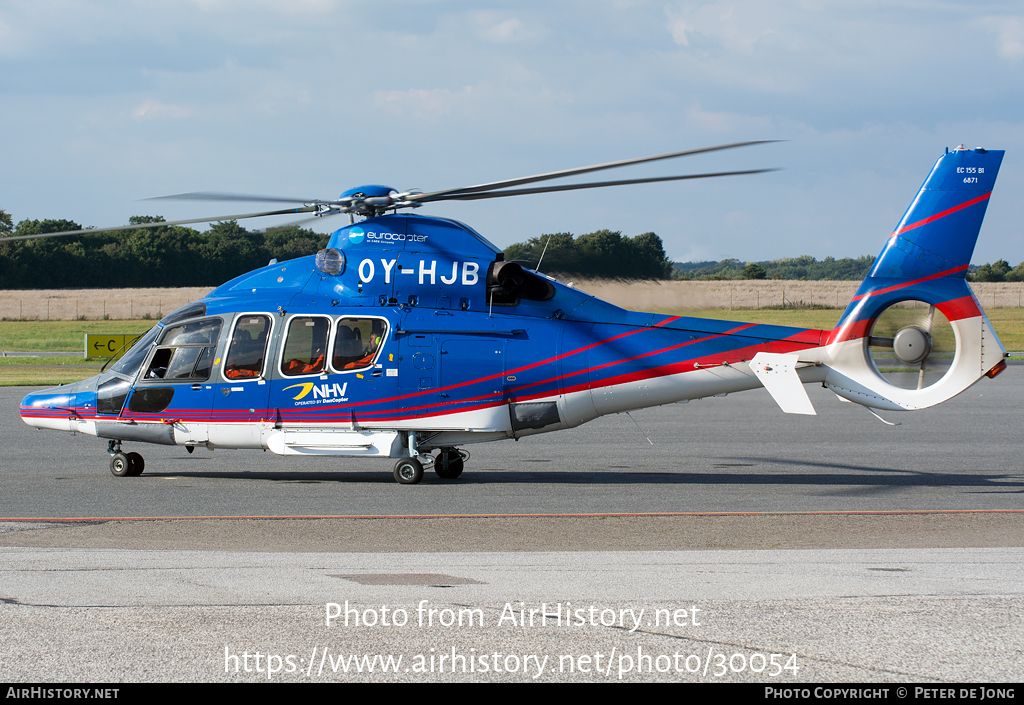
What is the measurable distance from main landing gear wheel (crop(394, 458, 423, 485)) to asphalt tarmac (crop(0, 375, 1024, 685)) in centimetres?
18

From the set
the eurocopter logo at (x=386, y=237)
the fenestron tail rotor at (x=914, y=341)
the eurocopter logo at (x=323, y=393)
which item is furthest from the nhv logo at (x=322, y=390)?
the fenestron tail rotor at (x=914, y=341)

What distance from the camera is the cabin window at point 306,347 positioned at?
13.2 meters

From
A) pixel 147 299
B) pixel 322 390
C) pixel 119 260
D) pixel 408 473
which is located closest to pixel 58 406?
pixel 322 390

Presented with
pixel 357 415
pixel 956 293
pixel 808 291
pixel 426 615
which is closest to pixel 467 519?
pixel 357 415

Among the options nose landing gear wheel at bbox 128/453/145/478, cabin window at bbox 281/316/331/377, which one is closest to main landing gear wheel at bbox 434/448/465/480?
cabin window at bbox 281/316/331/377

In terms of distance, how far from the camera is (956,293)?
12.2 m

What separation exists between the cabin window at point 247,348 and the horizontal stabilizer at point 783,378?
6.77 m

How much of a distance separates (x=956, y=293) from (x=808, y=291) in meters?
34.4

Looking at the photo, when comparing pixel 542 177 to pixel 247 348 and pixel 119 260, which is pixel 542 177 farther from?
pixel 119 260

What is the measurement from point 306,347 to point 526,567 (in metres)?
6.57

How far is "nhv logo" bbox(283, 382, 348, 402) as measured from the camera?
518 inches

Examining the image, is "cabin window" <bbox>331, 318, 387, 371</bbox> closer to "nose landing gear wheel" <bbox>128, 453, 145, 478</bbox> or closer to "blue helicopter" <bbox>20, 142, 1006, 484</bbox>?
"blue helicopter" <bbox>20, 142, 1006, 484</bbox>

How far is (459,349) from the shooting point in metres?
13.1
